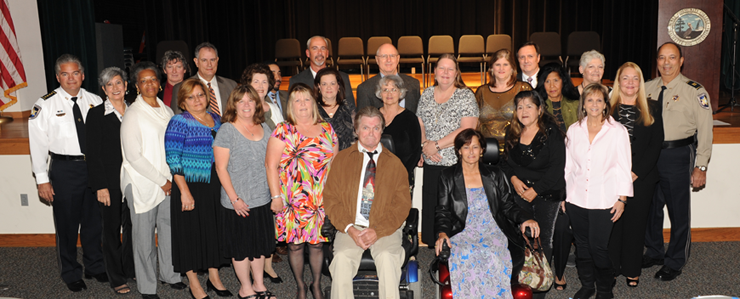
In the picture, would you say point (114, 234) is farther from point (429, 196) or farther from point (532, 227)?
point (532, 227)

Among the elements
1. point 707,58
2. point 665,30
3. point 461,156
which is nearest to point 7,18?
point 461,156

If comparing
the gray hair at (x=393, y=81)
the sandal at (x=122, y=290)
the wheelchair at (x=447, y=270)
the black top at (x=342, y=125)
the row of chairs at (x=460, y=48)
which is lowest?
the sandal at (x=122, y=290)

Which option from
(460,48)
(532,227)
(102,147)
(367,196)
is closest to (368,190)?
(367,196)

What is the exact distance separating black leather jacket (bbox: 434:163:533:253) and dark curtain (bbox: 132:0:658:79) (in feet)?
21.4

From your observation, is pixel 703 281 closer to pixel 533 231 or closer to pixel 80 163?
pixel 533 231

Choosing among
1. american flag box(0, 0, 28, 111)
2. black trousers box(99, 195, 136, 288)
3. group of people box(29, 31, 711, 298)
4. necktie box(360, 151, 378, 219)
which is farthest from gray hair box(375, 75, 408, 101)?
american flag box(0, 0, 28, 111)

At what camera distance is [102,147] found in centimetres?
334

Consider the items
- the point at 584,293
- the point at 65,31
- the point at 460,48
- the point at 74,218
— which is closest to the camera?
the point at 584,293

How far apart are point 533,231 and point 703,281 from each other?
1681mm

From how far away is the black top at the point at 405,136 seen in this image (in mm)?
3379

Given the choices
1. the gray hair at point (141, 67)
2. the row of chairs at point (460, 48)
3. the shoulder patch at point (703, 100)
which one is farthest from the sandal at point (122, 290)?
the row of chairs at point (460, 48)

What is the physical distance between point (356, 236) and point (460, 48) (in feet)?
23.2

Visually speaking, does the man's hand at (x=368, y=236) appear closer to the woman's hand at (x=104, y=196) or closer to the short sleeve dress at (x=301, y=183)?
the short sleeve dress at (x=301, y=183)

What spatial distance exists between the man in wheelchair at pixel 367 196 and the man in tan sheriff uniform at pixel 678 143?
1.97m
